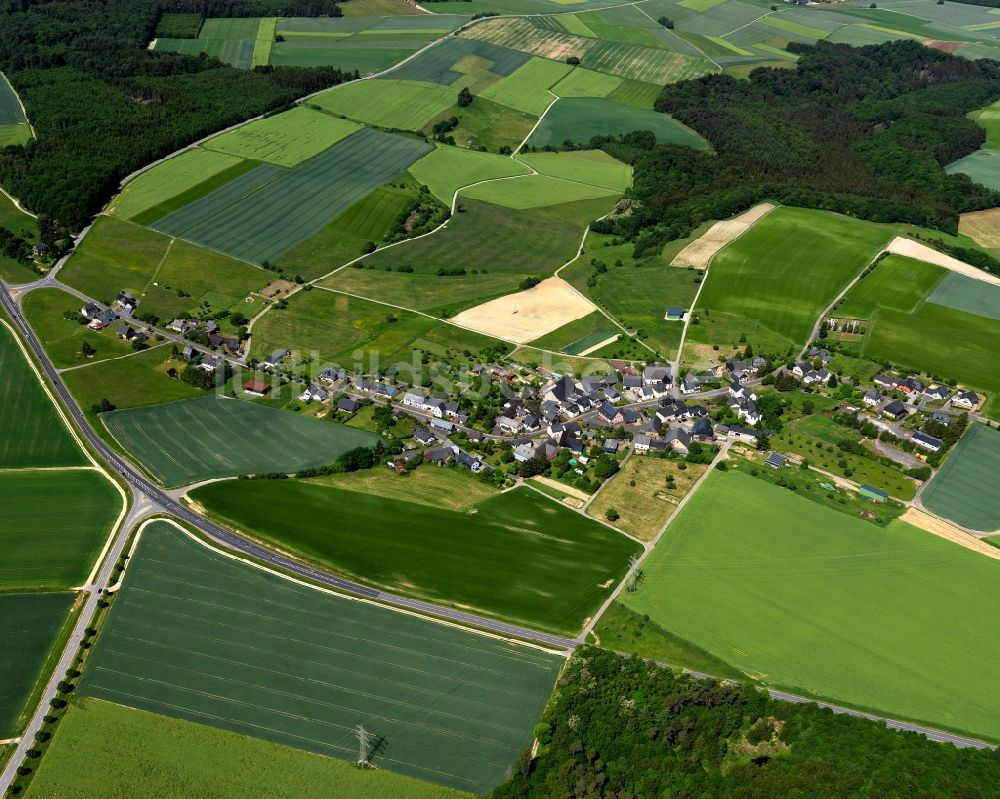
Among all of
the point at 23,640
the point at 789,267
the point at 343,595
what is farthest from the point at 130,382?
the point at 789,267

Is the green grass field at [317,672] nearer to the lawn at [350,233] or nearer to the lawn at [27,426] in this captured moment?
the lawn at [27,426]

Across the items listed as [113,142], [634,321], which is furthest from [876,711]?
[113,142]

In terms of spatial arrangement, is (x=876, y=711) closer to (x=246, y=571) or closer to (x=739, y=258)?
(x=246, y=571)

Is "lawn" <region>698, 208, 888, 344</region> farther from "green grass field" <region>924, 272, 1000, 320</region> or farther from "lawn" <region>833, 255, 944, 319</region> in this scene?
"green grass field" <region>924, 272, 1000, 320</region>

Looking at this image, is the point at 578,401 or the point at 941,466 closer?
the point at 941,466

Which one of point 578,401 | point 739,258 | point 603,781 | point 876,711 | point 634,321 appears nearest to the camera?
point 603,781

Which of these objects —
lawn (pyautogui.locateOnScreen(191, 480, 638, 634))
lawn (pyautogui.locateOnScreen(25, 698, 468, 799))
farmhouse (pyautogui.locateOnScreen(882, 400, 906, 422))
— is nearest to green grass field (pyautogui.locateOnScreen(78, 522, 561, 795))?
lawn (pyautogui.locateOnScreen(25, 698, 468, 799))
